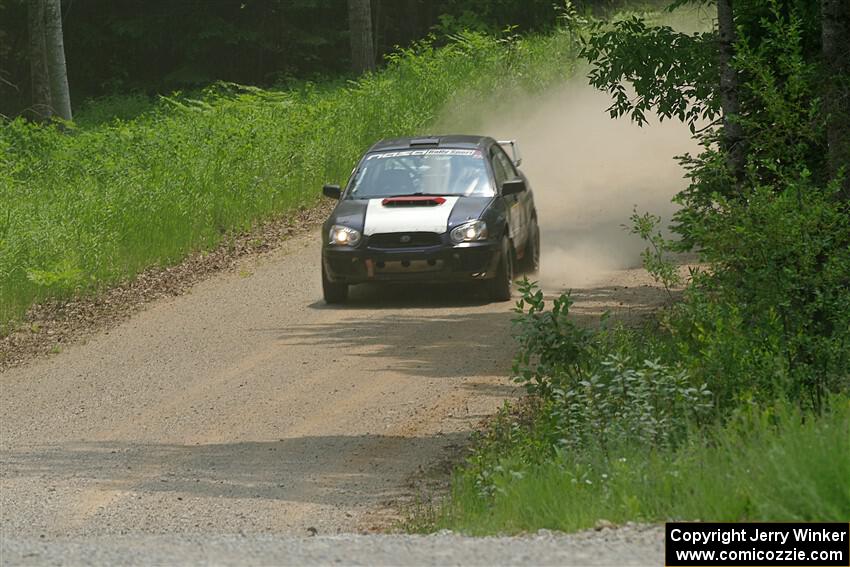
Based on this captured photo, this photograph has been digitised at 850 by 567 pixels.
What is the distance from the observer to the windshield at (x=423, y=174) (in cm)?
1697

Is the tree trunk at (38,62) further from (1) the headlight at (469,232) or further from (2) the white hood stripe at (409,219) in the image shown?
(1) the headlight at (469,232)

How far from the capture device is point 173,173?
68.8 ft

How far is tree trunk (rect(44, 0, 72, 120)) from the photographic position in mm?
27255

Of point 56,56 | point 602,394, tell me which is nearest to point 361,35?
point 56,56

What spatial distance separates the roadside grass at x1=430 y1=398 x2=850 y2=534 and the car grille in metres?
7.72

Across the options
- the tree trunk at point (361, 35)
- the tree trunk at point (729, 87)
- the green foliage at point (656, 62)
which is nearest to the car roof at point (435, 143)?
the green foliage at point (656, 62)

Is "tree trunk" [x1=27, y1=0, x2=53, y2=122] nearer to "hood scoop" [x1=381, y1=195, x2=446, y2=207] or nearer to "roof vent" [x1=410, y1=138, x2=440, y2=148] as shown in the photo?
"roof vent" [x1=410, y1=138, x2=440, y2=148]

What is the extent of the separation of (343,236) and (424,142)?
7.01 ft

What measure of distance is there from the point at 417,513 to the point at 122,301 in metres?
8.99

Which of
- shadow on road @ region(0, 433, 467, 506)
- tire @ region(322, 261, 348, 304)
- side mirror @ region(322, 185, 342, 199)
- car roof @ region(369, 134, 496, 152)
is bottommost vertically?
tire @ region(322, 261, 348, 304)

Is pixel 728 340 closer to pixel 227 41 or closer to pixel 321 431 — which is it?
pixel 321 431

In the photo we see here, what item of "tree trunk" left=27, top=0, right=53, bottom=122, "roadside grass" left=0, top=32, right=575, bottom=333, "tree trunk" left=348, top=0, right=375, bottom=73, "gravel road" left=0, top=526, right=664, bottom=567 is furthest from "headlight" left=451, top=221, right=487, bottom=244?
"tree trunk" left=348, top=0, right=375, bottom=73

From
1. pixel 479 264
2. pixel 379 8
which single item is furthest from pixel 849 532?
pixel 379 8

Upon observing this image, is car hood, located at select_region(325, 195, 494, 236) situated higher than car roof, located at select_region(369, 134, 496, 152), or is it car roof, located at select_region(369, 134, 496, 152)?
car roof, located at select_region(369, 134, 496, 152)
